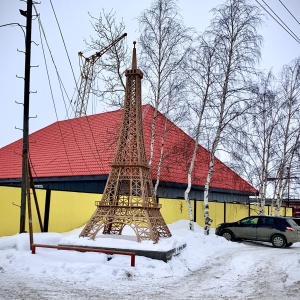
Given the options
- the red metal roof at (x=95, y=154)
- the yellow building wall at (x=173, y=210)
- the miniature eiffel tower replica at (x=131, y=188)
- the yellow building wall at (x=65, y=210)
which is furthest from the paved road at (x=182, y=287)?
the red metal roof at (x=95, y=154)

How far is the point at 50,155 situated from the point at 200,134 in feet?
42.5

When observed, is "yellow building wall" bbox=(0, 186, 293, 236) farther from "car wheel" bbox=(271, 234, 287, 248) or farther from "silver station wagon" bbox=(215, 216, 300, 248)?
"car wheel" bbox=(271, 234, 287, 248)

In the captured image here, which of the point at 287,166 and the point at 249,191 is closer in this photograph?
the point at 287,166

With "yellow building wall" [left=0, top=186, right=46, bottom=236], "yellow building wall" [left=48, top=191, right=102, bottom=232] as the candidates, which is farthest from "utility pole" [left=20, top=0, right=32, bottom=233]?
"yellow building wall" [left=48, top=191, right=102, bottom=232]

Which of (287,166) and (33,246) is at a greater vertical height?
(287,166)

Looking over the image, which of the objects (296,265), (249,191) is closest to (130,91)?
(296,265)

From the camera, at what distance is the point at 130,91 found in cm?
1559

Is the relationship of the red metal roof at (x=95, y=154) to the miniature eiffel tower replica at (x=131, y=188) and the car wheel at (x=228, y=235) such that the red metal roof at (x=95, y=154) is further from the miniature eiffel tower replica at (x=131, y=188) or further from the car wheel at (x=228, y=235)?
the miniature eiffel tower replica at (x=131, y=188)

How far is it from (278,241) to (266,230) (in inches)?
28.6

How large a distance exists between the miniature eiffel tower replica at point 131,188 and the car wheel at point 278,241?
5695 mm

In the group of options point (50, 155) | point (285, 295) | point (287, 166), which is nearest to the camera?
point (285, 295)

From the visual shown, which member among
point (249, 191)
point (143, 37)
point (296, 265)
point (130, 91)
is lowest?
point (296, 265)

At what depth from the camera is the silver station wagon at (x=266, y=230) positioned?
57.9 feet

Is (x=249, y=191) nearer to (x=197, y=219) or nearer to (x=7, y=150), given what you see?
(x=197, y=219)
